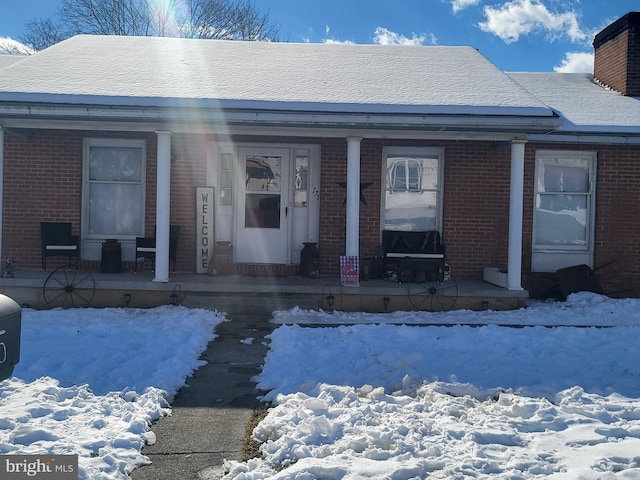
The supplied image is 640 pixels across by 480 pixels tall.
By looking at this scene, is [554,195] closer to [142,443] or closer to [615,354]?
[615,354]

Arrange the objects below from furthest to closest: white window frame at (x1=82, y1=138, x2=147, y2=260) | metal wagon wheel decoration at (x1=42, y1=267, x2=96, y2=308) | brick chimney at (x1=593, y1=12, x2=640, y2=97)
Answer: brick chimney at (x1=593, y1=12, x2=640, y2=97) → white window frame at (x1=82, y1=138, x2=147, y2=260) → metal wagon wheel decoration at (x1=42, y1=267, x2=96, y2=308)

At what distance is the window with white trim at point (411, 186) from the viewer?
10141 mm

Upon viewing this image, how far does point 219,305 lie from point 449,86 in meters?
4.86

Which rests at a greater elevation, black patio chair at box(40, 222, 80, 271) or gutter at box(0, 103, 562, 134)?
gutter at box(0, 103, 562, 134)

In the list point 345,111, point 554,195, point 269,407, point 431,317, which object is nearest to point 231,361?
point 269,407

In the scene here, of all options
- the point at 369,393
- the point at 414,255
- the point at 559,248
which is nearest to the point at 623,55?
the point at 559,248

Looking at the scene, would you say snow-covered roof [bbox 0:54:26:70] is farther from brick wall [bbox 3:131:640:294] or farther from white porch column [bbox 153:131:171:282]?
white porch column [bbox 153:131:171:282]

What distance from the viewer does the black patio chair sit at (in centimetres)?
946

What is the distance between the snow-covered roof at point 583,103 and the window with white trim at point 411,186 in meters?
2.14

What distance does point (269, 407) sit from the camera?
4.89 meters

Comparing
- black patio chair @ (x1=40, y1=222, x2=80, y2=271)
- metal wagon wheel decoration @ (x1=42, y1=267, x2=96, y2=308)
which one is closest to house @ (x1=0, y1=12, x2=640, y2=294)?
black patio chair @ (x1=40, y1=222, x2=80, y2=271)

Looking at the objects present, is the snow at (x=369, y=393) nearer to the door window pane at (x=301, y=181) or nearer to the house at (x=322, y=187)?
the house at (x=322, y=187)

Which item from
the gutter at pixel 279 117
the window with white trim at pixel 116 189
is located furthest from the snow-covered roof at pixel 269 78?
the window with white trim at pixel 116 189

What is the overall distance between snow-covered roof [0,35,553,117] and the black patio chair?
7.97ft
